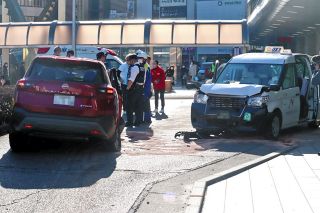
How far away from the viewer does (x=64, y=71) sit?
9836 millimetres

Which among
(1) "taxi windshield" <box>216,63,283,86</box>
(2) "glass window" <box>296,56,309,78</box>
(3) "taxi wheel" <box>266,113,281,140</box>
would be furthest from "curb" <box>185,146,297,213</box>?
(2) "glass window" <box>296,56,309,78</box>

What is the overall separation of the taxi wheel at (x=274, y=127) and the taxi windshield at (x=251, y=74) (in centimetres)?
85

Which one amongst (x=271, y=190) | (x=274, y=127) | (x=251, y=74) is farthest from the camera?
(x=251, y=74)

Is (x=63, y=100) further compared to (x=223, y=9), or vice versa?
(x=223, y=9)

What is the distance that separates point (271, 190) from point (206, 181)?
819mm

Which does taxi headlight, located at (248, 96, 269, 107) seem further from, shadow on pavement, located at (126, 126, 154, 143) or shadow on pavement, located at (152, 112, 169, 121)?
shadow on pavement, located at (152, 112, 169, 121)

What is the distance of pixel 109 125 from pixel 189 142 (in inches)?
101

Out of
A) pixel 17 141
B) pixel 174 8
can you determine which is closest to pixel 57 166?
pixel 17 141

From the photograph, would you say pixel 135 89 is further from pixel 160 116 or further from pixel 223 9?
pixel 223 9

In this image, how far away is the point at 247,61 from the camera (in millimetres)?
13531

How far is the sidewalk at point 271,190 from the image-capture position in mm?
6656

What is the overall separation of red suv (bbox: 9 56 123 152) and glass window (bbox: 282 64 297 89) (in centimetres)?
470

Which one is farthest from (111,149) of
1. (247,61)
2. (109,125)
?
(247,61)

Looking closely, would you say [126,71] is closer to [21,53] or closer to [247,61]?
[247,61]
